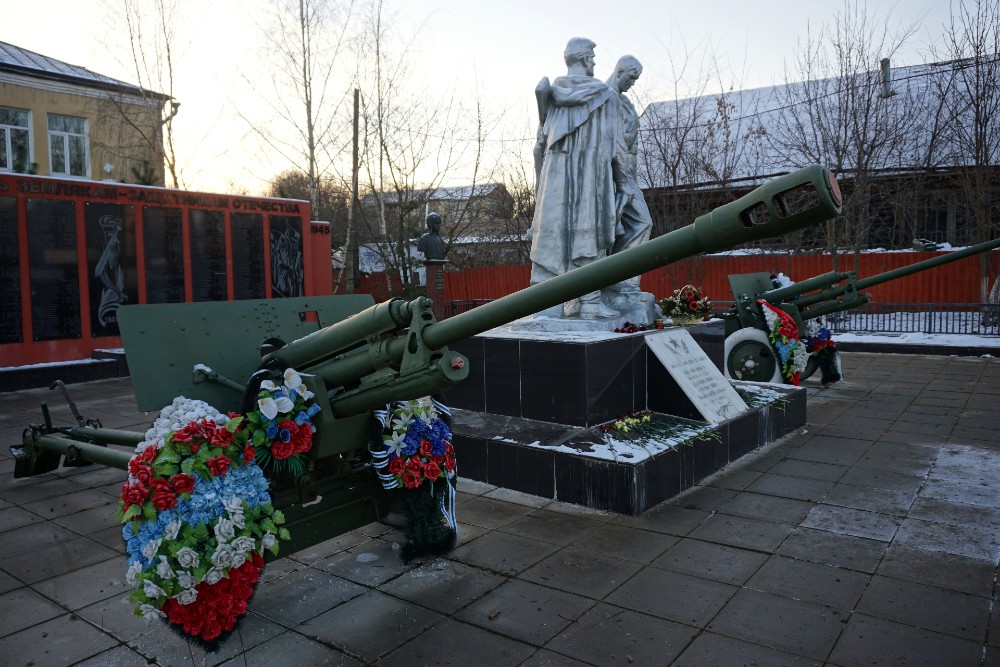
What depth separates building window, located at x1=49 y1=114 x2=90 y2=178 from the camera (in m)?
21.2

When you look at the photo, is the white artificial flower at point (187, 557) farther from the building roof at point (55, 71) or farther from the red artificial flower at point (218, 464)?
the building roof at point (55, 71)

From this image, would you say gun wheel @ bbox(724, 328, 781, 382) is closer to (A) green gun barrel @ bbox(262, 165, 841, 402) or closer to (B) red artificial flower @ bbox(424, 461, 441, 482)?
(B) red artificial flower @ bbox(424, 461, 441, 482)

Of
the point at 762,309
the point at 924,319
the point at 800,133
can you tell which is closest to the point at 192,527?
the point at 762,309

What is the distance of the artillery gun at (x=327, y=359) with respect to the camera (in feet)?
10.2

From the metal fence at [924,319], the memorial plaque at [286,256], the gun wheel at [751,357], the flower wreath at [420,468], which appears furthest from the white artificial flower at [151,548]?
the metal fence at [924,319]

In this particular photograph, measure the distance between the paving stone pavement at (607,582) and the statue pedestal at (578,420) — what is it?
0.16 metres

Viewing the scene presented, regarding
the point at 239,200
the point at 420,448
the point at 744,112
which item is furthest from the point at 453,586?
the point at 744,112

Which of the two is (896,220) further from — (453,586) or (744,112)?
(453,586)

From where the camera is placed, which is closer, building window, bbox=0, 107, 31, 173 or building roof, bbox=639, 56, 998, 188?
building roof, bbox=639, 56, 998, 188

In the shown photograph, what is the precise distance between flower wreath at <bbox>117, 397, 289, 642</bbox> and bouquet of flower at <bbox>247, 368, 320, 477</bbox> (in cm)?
13

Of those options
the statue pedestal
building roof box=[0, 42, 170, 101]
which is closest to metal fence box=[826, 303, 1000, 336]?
the statue pedestal

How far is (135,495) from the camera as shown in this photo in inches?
117

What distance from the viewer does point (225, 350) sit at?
3748mm

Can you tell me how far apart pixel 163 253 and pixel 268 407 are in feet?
36.8
